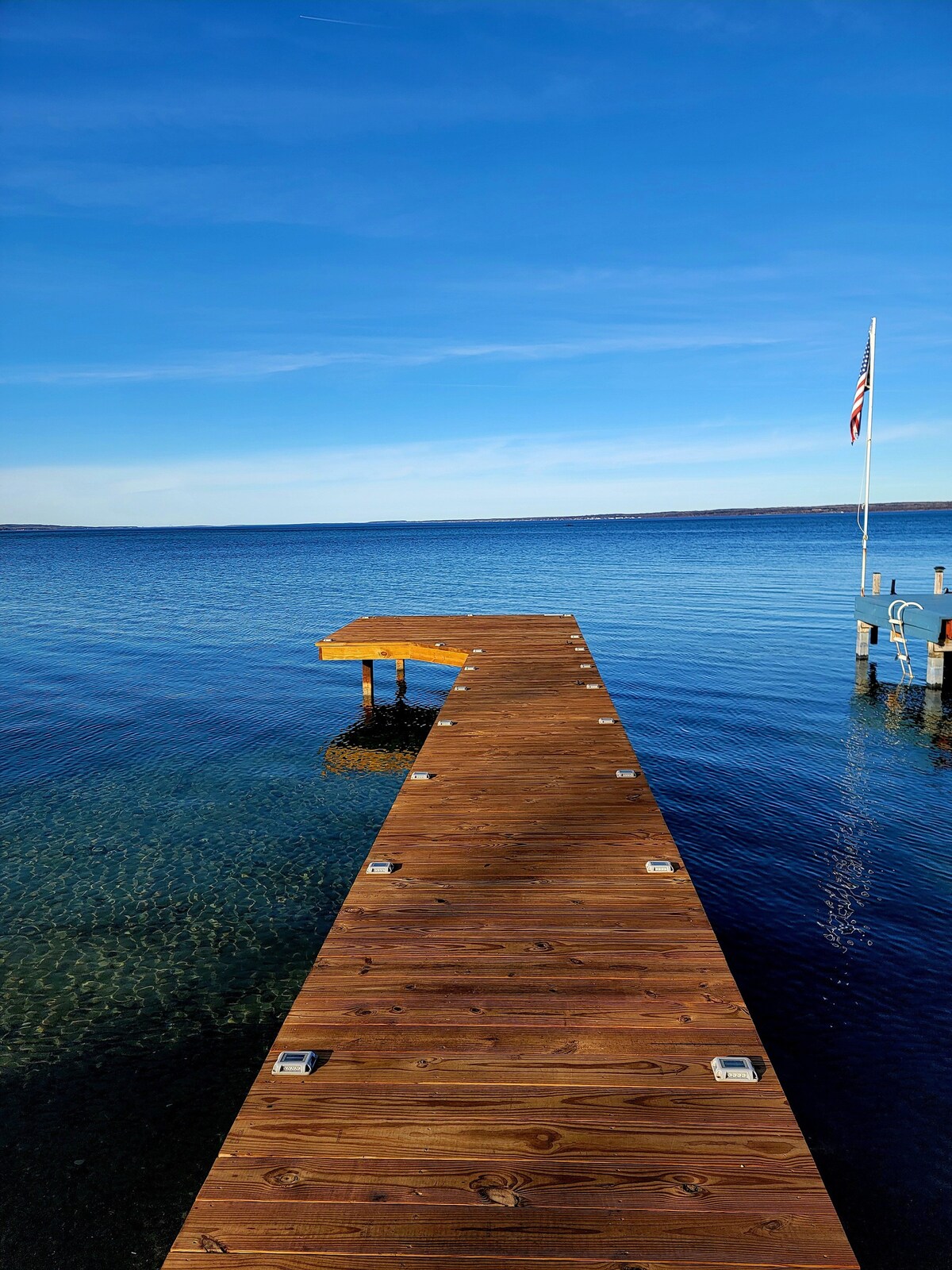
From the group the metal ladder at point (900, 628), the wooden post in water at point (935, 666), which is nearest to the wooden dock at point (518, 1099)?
the wooden post in water at point (935, 666)

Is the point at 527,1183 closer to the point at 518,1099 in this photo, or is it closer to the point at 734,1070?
the point at 518,1099

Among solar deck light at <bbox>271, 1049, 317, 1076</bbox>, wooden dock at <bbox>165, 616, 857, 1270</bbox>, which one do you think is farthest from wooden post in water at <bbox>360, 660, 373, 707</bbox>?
solar deck light at <bbox>271, 1049, 317, 1076</bbox>

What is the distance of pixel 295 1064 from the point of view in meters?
3.59

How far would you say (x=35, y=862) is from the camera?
358 inches

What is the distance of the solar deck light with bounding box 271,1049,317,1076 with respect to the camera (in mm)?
3582

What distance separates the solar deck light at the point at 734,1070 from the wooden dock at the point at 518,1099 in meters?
0.05

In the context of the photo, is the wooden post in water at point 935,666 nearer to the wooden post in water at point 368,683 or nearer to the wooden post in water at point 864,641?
the wooden post in water at point 864,641

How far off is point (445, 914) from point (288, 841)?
5.06 m

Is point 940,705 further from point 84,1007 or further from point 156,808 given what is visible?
point 84,1007

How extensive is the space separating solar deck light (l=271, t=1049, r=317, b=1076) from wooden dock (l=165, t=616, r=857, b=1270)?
0.03m

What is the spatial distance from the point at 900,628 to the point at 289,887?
16771 millimetres

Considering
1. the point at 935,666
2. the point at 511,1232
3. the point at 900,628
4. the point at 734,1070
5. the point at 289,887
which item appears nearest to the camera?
the point at 511,1232

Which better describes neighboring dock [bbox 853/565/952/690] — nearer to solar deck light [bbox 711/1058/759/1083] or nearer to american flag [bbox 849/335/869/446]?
american flag [bbox 849/335/869/446]

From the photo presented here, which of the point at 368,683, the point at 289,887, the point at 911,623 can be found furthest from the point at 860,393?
the point at 289,887
